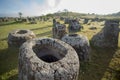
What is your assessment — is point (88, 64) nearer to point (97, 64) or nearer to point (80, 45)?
point (97, 64)

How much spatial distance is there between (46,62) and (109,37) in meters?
12.5

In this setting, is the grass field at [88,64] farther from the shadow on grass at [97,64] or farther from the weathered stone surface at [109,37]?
the weathered stone surface at [109,37]

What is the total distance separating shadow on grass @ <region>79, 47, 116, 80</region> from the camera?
A: 36.7 ft

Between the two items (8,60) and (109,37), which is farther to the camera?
(109,37)

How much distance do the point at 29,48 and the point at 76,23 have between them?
901 inches

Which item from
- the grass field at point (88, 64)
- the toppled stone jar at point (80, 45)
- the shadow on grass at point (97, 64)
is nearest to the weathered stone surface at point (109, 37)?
the shadow on grass at point (97, 64)

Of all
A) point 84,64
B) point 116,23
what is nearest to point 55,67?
point 84,64

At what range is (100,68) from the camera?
1252 cm

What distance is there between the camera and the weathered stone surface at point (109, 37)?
17.9 metres

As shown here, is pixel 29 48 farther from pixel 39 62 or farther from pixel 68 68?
pixel 68 68

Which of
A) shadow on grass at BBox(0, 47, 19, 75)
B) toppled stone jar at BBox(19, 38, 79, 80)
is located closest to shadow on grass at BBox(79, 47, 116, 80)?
toppled stone jar at BBox(19, 38, 79, 80)

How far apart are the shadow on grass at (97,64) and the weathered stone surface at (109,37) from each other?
99 centimetres

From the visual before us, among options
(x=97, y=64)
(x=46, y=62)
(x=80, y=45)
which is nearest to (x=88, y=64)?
(x=97, y=64)

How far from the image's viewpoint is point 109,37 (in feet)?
59.8
